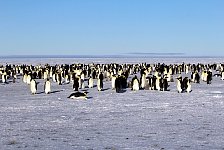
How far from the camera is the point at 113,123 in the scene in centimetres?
1080

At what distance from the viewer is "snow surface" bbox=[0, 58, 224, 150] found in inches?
330

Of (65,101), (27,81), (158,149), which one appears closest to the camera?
(158,149)

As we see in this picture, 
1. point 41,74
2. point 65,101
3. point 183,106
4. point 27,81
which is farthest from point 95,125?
point 41,74

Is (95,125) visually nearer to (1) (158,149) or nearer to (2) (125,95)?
(1) (158,149)

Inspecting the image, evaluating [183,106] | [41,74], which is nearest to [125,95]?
[183,106]

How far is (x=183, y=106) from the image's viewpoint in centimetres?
1426

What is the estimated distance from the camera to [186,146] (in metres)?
8.09

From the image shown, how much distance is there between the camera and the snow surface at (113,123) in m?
8.38

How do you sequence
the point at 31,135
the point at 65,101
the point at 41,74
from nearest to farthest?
the point at 31,135, the point at 65,101, the point at 41,74

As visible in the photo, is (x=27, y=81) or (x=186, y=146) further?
(x=27, y=81)

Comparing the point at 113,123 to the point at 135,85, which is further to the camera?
the point at 135,85

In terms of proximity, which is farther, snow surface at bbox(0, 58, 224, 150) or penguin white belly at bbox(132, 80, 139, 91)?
penguin white belly at bbox(132, 80, 139, 91)

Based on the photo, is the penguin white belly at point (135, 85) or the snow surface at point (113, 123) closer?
the snow surface at point (113, 123)

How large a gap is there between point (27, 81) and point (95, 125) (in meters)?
16.1
